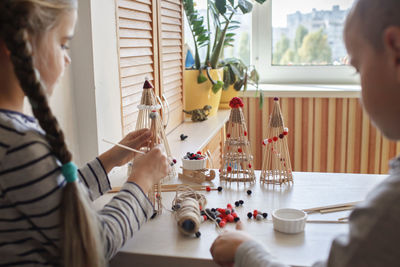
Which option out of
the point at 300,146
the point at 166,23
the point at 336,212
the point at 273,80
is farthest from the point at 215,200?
the point at 273,80

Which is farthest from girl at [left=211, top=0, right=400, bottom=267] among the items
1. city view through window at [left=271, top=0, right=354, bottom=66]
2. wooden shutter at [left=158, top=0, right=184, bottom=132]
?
city view through window at [left=271, top=0, right=354, bottom=66]

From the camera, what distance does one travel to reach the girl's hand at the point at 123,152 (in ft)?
3.80

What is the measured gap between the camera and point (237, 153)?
143cm

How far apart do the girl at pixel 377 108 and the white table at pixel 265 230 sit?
0.28 meters

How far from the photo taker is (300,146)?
2.94 metres

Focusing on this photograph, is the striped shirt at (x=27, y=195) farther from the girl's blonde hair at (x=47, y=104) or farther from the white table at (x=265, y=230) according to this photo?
the white table at (x=265, y=230)

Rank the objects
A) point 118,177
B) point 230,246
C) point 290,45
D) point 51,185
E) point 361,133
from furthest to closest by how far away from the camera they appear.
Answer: point 290,45 < point 361,133 < point 118,177 < point 230,246 < point 51,185

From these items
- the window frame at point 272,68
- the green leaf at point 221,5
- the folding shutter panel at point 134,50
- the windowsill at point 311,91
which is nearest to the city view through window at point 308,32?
the window frame at point 272,68

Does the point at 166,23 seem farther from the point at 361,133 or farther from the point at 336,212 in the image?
the point at 361,133

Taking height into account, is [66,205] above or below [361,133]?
above

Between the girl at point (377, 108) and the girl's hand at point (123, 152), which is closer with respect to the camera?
the girl at point (377, 108)

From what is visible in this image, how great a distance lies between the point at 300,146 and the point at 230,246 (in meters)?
2.16

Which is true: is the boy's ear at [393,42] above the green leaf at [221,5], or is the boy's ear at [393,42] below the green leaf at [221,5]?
below

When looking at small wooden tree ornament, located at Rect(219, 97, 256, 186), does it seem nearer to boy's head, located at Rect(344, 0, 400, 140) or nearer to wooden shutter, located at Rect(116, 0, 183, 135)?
wooden shutter, located at Rect(116, 0, 183, 135)
